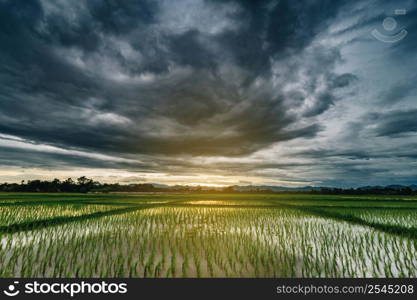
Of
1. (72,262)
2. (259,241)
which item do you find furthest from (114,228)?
(259,241)

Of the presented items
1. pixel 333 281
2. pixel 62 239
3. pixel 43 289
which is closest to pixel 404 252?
pixel 333 281

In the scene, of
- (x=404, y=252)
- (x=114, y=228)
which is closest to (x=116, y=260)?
(x=114, y=228)

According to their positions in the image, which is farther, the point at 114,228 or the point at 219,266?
the point at 114,228

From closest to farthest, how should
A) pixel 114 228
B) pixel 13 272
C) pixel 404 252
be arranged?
pixel 13 272 < pixel 404 252 < pixel 114 228

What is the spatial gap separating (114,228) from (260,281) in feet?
20.2

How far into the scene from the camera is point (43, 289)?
3.27 m

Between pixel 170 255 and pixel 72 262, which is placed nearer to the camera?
pixel 72 262

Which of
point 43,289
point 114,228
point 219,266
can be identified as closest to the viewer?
point 43,289

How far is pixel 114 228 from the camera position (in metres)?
7.78

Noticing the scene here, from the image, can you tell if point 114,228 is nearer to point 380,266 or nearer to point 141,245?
point 141,245

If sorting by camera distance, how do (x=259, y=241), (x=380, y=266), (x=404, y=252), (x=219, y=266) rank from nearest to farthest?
(x=219, y=266) → (x=380, y=266) → (x=404, y=252) → (x=259, y=241)

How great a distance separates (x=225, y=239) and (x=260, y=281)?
2.86m

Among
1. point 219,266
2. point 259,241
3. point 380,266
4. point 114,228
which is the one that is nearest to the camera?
point 219,266

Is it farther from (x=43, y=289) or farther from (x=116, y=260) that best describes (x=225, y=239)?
(x=43, y=289)
